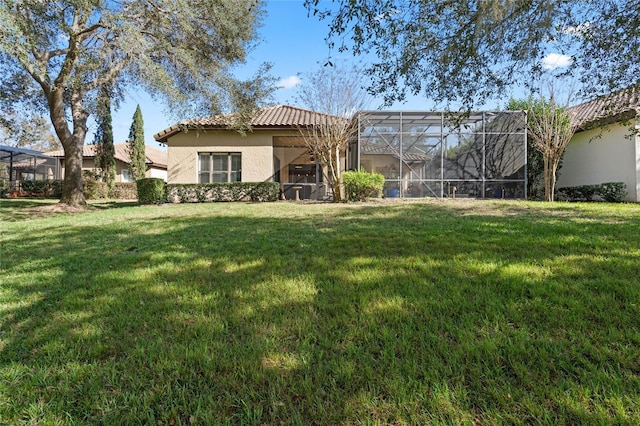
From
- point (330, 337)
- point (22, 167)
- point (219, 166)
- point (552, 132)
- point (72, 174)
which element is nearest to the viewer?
point (330, 337)

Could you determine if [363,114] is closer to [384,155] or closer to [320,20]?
[384,155]

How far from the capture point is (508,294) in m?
2.83

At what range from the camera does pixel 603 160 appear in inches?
581

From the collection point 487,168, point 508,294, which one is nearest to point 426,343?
point 508,294

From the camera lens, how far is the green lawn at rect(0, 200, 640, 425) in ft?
5.33

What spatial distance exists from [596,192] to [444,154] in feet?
21.4

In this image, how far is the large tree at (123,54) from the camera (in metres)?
9.30

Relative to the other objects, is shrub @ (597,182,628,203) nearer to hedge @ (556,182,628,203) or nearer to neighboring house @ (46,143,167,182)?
hedge @ (556,182,628,203)

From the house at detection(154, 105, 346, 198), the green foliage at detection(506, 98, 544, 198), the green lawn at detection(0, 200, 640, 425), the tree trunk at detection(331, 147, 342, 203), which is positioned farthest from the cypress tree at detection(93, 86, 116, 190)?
the green foliage at detection(506, 98, 544, 198)

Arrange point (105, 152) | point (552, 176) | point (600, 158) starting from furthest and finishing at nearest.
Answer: point (105, 152), point (600, 158), point (552, 176)

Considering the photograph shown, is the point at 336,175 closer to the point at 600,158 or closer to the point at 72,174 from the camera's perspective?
the point at 72,174

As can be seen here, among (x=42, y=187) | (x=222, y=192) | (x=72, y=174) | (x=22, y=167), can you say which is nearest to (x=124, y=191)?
(x=42, y=187)

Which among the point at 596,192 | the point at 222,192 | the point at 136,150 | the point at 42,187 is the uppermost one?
the point at 136,150

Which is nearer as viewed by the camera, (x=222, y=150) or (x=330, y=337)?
(x=330, y=337)
